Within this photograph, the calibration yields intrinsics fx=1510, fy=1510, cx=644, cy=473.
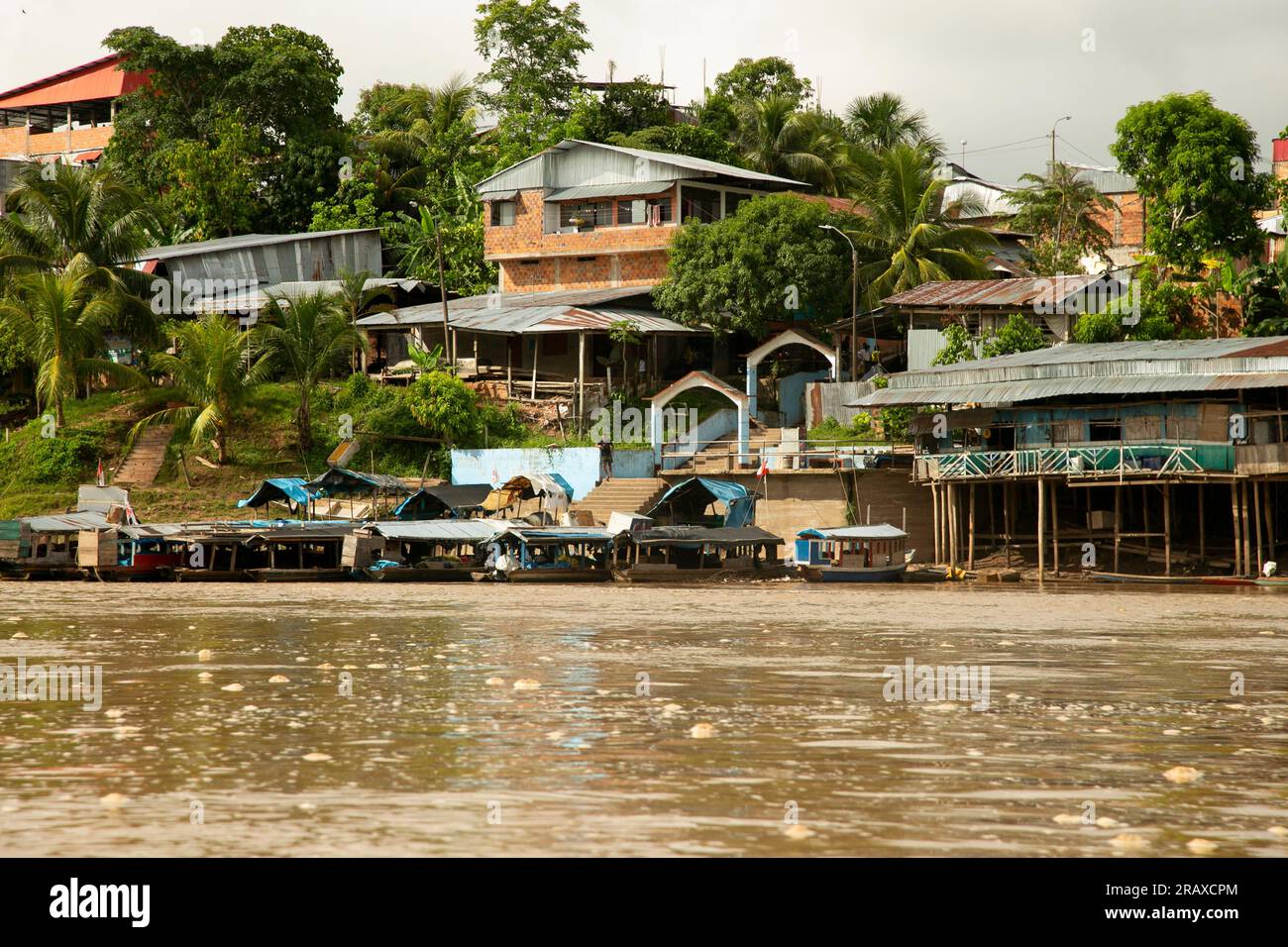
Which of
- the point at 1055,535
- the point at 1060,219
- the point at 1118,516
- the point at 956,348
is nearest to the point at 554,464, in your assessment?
the point at 956,348

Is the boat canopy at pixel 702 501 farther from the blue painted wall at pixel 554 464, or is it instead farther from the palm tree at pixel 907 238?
the palm tree at pixel 907 238

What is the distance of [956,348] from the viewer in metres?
43.7

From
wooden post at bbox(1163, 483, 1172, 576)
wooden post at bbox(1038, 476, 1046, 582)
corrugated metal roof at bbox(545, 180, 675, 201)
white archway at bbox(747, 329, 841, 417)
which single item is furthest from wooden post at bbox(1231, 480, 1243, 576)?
corrugated metal roof at bbox(545, 180, 675, 201)

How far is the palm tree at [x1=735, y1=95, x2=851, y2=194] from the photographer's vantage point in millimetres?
58906

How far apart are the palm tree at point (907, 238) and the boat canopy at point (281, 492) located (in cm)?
1924

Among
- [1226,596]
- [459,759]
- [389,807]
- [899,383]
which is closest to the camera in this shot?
[389,807]

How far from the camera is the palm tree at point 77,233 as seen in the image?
47906 millimetres

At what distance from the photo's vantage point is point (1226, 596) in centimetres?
3028

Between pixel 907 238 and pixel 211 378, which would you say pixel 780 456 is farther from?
pixel 211 378

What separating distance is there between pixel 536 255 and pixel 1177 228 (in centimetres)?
2224

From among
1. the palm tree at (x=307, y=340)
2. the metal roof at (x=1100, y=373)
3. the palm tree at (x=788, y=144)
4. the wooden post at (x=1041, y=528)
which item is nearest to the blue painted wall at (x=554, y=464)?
the palm tree at (x=307, y=340)

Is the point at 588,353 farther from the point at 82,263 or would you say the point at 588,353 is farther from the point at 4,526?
the point at 4,526

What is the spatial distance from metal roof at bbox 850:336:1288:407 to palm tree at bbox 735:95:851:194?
758 inches

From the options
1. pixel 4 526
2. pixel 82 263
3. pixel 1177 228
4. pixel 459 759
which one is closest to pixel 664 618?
pixel 459 759
